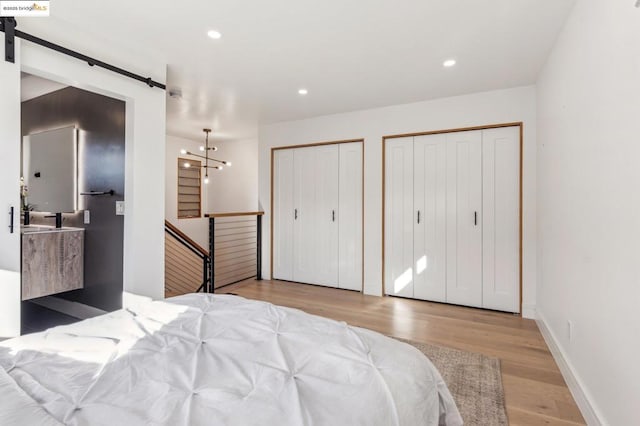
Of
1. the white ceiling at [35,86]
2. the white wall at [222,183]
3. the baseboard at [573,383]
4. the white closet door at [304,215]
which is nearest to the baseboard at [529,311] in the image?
the baseboard at [573,383]

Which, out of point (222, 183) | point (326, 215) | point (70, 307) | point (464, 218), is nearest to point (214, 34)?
point (326, 215)

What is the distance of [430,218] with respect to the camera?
3.83m

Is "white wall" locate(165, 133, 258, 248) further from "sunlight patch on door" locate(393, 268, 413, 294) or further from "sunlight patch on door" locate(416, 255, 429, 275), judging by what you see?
"sunlight patch on door" locate(416, 255, 429, 275)

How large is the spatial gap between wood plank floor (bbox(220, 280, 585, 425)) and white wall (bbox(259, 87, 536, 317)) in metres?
0.44

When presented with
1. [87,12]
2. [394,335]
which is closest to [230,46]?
[87,12]

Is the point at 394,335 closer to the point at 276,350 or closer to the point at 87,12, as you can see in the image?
the point at 276,350

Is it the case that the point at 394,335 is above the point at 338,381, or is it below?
below

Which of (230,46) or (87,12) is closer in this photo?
(87,12)

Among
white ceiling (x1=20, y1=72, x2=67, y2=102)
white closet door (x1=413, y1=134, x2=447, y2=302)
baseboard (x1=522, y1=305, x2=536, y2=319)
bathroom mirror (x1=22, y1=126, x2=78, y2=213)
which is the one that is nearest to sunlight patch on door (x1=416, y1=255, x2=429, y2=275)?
white closet door (x1=413, y1=134, x2=447, y2=302)

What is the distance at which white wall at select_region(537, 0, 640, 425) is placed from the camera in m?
1.31

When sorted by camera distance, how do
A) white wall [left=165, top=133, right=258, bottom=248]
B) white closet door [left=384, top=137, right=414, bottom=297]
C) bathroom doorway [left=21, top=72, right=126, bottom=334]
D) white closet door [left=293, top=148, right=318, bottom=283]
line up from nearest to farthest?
bathroom doorway [left=21, top=72, right=126, bottom=334]
white closet door [left=384, top=137, right=414, bottom=297]
white closet door [left=293, top=148, right=318, bottom=283]
white wall [left=165, top=133, right=258, bottom=248]

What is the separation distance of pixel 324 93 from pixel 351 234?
1842 mm

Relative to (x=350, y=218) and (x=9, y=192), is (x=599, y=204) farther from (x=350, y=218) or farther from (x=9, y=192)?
(x=9, y=192)

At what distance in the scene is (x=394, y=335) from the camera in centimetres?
287
